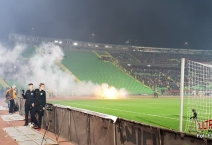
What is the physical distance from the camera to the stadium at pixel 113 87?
6.54 m

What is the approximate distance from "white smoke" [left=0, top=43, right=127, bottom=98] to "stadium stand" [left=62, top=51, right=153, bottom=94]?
196 centimetres

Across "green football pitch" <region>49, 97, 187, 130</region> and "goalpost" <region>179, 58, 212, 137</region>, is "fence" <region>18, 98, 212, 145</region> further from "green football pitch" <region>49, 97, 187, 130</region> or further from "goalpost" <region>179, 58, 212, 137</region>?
"green football pitch" <region>49, 97, 187, 130</region>

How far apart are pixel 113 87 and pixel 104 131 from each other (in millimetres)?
33646

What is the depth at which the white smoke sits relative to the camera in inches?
1410

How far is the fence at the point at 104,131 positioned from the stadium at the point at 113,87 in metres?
0.01

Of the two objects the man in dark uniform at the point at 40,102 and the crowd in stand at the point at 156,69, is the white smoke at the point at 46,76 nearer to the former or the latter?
the crowd in stand at the point at 156,69

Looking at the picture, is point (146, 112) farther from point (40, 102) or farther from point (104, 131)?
point (104, 131)

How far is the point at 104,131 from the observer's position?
21.0 ft

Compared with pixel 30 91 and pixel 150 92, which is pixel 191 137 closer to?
pixel 30 91

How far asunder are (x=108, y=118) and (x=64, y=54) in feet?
149

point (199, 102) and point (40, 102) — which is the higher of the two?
point (40, 102)

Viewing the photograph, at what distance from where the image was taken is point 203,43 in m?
84.4

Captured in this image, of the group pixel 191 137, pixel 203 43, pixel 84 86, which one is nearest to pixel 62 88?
pixel 84 86

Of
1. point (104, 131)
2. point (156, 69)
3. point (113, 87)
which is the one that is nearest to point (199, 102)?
point (104, 131)
